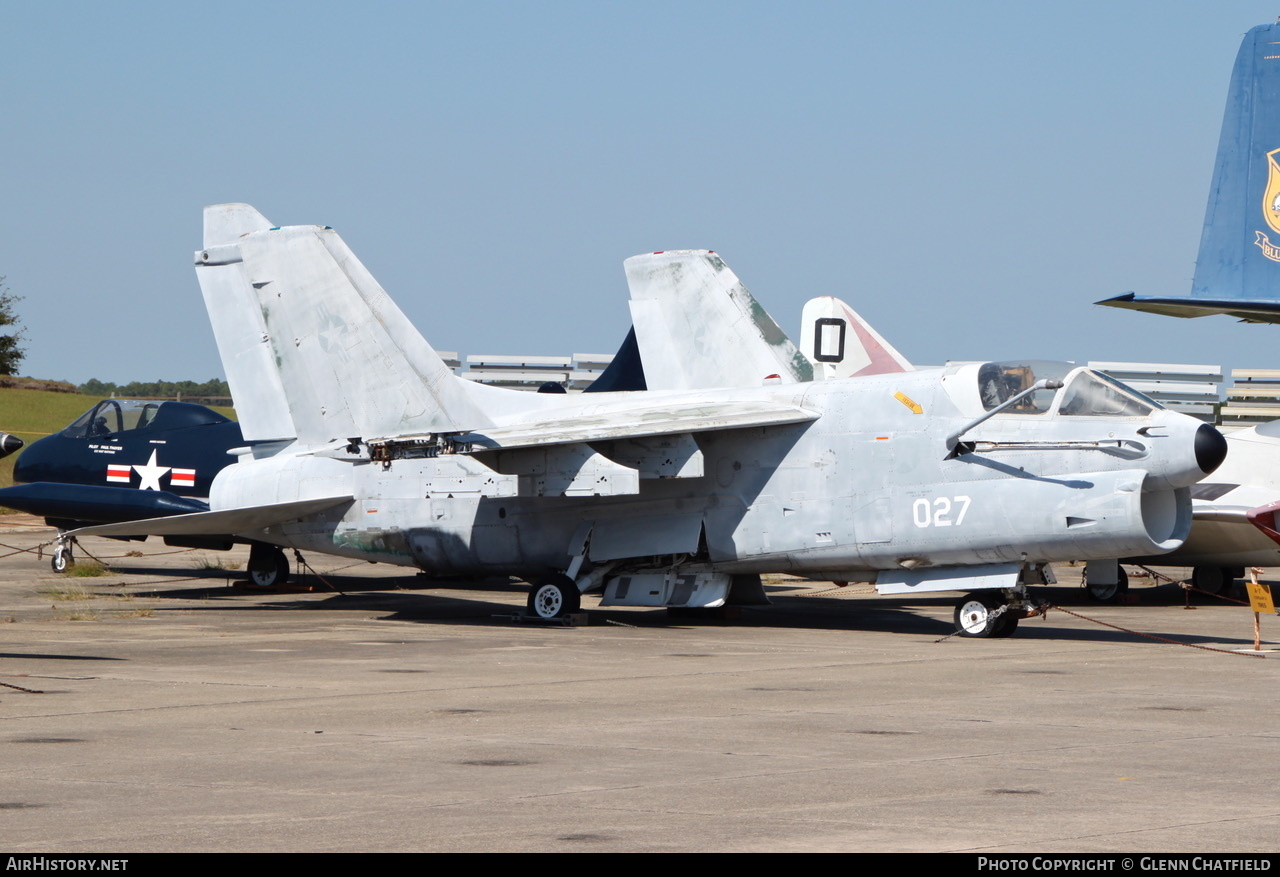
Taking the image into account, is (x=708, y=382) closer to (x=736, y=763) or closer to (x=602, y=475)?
(x=602, y=475)

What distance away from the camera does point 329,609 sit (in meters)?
20.7

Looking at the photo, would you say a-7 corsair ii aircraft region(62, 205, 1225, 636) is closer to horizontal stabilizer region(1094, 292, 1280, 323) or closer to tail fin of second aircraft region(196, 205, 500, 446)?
tail fin of second aircraft region(196, 205, 500, 446)

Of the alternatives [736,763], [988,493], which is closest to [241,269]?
[988,493]

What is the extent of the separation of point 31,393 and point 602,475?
6563 cm

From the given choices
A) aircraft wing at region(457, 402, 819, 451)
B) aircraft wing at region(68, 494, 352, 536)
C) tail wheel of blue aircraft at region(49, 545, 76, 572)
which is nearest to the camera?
aircraft wing at region(457, 402, 819, 451)

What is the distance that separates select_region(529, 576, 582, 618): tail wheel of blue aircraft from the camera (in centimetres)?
1809

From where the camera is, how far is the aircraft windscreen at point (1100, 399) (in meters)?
15.5

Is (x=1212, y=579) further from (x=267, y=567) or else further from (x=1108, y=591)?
(x=267, y=567)

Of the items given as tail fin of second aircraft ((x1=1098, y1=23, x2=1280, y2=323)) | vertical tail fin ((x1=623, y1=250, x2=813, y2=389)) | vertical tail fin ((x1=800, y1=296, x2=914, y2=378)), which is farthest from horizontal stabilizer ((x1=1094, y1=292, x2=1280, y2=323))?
vertical tail fin ((x1=623, y1=250, x2=813, y2=389))

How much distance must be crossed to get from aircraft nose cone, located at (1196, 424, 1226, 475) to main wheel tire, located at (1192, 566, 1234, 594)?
31.9 feet

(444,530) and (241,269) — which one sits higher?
(241,269)

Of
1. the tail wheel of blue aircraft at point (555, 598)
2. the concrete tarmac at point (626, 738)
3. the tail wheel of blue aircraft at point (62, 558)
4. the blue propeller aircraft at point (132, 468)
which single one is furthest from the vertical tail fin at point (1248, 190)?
the tail wheel of blue aircraft at point (62, 558)

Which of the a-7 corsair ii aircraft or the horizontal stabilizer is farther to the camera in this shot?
the horizontal stabilizer

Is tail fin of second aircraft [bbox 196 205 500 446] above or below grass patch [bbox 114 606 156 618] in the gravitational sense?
above
